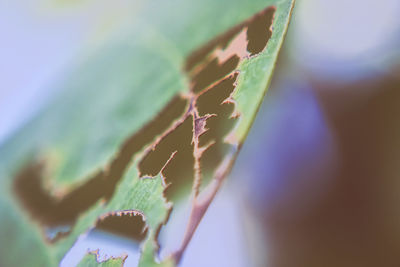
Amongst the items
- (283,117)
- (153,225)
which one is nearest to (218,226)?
(283,117)

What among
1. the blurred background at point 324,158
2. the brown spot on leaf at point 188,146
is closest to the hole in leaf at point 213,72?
the brown spot on leaf at point 188,146

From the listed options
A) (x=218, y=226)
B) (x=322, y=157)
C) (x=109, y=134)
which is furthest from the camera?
(x=322, y=157)

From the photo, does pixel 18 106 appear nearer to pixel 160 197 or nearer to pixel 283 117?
pixel 160 197

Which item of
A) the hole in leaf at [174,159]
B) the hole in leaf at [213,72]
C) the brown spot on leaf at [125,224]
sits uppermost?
the hole in leaf at [213,72]

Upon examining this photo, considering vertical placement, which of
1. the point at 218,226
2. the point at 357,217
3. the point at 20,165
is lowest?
the point at 20,165

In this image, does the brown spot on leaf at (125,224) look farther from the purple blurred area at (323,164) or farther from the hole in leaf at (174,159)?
the purple blurred area at (323,164)

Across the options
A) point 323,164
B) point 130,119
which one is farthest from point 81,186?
point 323,164

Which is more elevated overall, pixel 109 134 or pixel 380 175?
pixel 380 175
